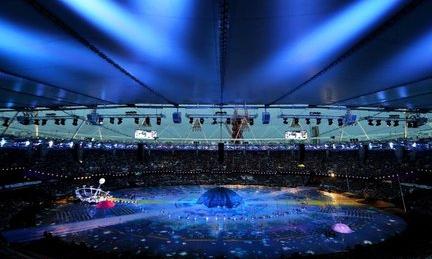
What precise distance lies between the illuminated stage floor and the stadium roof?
7144mm

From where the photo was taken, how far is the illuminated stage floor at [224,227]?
14656 mm

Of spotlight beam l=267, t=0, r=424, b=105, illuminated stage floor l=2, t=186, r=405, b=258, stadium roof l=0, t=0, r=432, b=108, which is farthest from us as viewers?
illuminated stage floor l=2, t=186, r=405, b=258

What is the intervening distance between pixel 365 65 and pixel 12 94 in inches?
537

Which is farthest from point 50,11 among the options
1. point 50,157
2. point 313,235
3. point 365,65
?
point 50,157

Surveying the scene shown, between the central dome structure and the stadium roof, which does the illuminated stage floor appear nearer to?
the central dome structure

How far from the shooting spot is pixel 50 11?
5.27 metres

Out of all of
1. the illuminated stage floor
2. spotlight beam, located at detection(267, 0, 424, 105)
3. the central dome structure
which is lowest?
the illuminated stage floor

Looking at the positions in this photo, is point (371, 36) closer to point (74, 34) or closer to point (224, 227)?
point (74, 34)

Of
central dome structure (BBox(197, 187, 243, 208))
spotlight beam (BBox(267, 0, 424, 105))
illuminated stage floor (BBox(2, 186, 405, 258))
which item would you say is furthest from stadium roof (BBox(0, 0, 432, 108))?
central dome structure (BBox(197, 187, 243, 208))

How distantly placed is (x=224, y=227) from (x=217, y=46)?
535 inches

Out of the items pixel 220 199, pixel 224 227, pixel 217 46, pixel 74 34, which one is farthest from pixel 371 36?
pixel 220 199

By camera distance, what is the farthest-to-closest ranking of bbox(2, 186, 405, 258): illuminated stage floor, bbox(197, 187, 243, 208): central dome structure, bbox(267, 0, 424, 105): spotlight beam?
bbox(197, 187, 243, 208): central dome structure < bbox(2, 186, 405, 258): illuminated stage floor < bbox(267, 0, 424, 105): spotlight beam

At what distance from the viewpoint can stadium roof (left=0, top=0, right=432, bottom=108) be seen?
17.3ft

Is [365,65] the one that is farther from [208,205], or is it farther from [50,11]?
[208,205]
